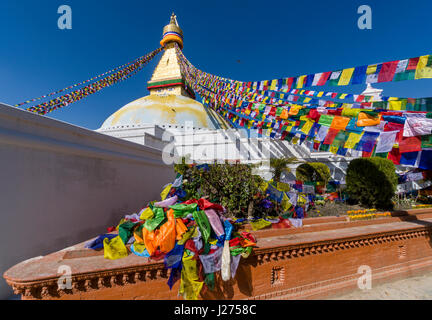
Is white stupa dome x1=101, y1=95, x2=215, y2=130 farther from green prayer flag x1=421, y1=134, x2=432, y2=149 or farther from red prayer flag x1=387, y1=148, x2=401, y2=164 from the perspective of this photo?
green prayer flag x1=421, y1=134, x2=432, y2=149

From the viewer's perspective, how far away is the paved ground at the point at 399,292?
3356mm

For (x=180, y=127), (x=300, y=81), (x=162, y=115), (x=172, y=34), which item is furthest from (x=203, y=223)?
(x=172, y=34)

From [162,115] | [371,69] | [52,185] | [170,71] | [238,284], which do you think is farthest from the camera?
[170,71]

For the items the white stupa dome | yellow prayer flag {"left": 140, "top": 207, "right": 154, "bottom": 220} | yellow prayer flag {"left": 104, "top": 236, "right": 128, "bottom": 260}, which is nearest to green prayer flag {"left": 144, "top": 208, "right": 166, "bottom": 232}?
yellow prayer flag {"left": 140, "top": 207, "right": 154, "bottom": 220}

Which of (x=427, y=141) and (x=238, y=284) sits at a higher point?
(x=427, y=141)

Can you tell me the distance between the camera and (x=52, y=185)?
10.7ft

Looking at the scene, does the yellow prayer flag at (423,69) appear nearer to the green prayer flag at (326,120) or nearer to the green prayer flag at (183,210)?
the green prayer flag at (326,120)

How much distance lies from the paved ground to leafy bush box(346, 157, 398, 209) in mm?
2095

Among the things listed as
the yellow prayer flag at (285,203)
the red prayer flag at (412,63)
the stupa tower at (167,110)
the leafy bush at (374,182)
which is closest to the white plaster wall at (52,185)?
the yellow prayer flag at (285,203)

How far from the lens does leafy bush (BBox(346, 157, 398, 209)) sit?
5.51m

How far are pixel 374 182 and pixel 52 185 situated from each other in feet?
23.6

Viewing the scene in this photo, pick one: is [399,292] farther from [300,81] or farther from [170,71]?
[170,71]

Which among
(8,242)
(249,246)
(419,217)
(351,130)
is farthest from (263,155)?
(8,242)
